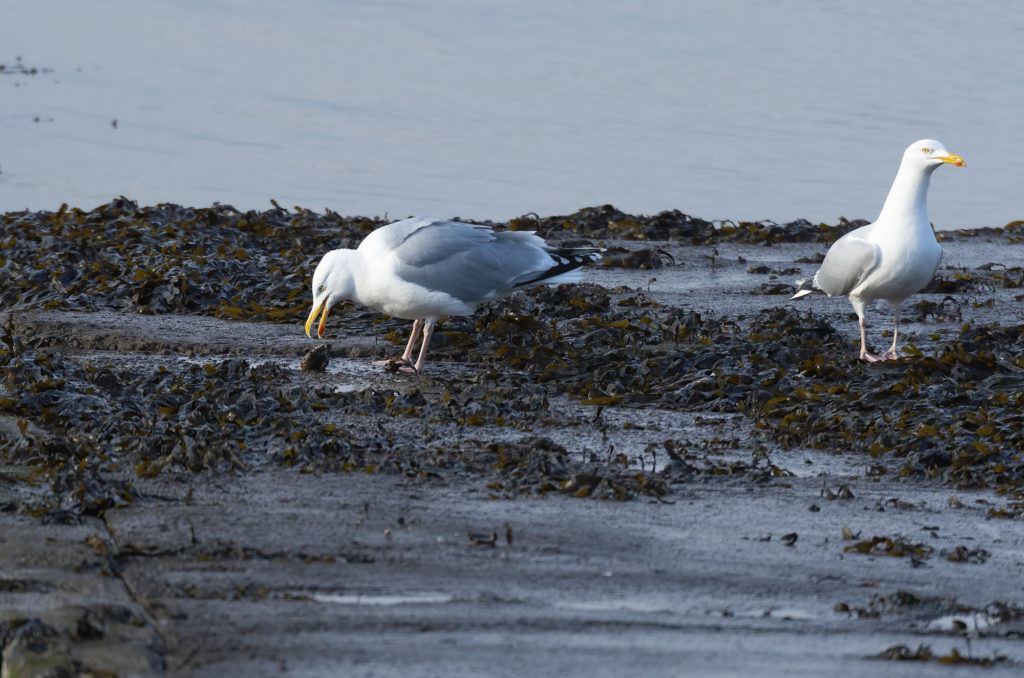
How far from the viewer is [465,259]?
305 inches

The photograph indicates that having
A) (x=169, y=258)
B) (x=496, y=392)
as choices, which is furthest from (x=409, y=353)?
(x=169, y=258)

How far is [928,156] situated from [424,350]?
10.2ft

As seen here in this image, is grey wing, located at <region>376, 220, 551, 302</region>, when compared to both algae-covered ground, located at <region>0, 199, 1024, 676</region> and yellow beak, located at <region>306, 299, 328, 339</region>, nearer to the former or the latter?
algae-covered ground, located at <region>0, 199, 1024, 676</region>

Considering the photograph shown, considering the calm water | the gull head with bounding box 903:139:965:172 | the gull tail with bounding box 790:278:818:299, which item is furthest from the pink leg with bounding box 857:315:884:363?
the calm water

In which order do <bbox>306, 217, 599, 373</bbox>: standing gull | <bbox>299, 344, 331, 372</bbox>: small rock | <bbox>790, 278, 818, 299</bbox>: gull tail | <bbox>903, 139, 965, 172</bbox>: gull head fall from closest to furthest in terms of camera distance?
1. <bbox>299, 344, 331, 372</bbox>: small rock
2. <bbox>306, 217, 599, 373</bbox>: standing gull
3. <bbox>903, 139, 965, 172</bbox>: gull head
4. <bbox>790, 278, 818, 299</bbox>: gull tail

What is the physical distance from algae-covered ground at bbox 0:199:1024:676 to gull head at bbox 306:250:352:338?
384 mm

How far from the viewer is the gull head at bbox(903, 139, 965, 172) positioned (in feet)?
25.6

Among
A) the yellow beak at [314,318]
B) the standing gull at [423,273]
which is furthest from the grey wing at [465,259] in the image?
the yellow beak at [314,318]

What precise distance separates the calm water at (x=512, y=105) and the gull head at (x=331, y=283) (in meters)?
6.90

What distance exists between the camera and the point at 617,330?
26.5ft

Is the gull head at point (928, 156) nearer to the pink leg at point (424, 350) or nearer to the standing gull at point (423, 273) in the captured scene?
the standing gull at point (423, 273)

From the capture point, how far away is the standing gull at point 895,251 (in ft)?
24.8

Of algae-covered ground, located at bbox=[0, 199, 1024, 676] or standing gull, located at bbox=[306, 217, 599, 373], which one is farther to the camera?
standing gull, located at bbox=[306, 217, 599, 373]

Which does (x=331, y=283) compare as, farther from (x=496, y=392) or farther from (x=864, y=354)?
(x=864, y=354)
